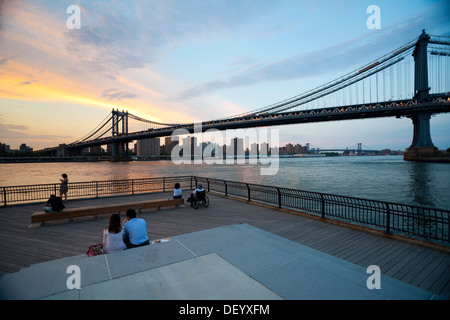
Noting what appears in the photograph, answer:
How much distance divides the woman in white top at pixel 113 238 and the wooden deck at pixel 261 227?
6.06 feet

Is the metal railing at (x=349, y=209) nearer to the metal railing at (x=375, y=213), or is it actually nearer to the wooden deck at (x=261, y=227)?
the metal railing at (x=375, y=213)

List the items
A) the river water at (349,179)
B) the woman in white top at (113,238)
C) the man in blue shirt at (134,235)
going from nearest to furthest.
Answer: the woman in white top at (113,238), the man in blue shirt at (134,235), the river water at (349,179)

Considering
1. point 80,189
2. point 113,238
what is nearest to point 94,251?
point 113,238

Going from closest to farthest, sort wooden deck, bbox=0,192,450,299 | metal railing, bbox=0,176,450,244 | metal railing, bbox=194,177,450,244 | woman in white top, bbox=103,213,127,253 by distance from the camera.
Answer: woman in white top, bbox=103,213,127,253
wooden deck, bbox=0,192,450,299
metal railing, bbox=194,177,450,244
metal railing, bbox=0,176,450,244

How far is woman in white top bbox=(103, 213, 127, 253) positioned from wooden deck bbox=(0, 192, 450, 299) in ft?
6.06

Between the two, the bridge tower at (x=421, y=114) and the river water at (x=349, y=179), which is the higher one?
the bridge tower at (x=421, y=114)

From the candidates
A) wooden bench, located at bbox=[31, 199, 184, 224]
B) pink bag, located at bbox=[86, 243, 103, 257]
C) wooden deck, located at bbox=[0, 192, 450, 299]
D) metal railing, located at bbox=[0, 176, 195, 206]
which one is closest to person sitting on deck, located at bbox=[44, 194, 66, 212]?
wooden bench, located at bbox=[31, 199, 184, 224]

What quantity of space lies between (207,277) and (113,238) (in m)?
2.21

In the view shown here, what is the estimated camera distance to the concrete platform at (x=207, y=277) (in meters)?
3.15

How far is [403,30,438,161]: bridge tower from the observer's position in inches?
2667

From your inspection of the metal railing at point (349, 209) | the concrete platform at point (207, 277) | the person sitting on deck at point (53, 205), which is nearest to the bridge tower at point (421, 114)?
the metal railing at point (349, 209)

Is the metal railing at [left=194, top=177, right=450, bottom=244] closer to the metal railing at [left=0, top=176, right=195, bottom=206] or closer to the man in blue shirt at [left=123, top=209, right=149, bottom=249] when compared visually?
the metal railing at [left=0, top=176, right=195, bottom=206]

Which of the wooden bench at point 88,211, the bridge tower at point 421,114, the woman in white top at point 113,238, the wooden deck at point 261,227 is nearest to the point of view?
the woman in white top at point 113,238

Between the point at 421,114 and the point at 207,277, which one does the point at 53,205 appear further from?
the point at 421,114
